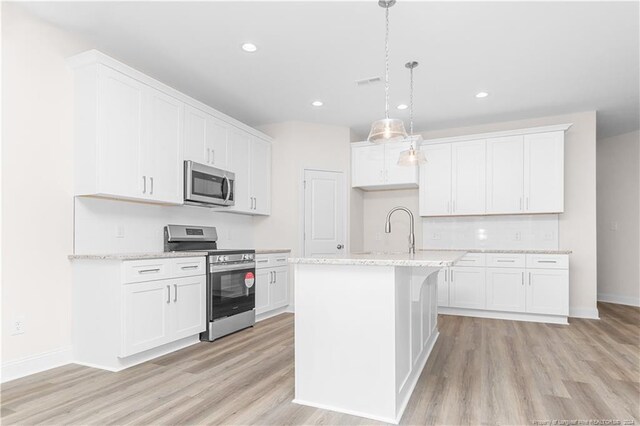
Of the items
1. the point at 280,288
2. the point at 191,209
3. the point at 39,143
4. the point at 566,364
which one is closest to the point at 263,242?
the point at 280,288

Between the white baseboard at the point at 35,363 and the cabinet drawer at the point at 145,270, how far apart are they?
806 millimetres

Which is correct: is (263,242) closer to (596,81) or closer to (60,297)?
(60,297)

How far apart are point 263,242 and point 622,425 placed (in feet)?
13.9

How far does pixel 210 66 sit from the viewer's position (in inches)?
142

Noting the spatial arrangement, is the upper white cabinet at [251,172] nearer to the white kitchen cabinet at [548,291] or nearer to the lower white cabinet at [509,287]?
the lower white cabinet at [509,287]

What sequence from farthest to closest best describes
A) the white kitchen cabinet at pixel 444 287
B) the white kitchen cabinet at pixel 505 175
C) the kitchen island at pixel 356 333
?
1. the white kitchen cabinet at pixel 444 287
2. the white kitchen cabinet at pixel 505 175
3. the kitchen island at pixel 356 333

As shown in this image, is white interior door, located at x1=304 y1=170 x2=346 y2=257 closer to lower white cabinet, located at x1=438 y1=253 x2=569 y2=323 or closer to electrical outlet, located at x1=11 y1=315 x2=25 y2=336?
lower white cabinet, located at x1=438 y1=253 x2=569 y2=323

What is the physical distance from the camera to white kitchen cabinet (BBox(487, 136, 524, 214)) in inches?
194

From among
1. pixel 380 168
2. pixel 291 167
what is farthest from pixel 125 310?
pixel 380 168

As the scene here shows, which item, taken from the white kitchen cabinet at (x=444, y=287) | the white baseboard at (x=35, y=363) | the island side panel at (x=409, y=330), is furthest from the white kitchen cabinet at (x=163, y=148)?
the white kitchen cabinet at (x=444, y=287)

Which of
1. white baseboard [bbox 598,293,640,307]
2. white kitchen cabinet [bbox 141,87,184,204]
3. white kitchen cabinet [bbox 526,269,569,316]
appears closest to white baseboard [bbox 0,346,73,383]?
white kitchen cabinet [bbox 141,87,184,204]

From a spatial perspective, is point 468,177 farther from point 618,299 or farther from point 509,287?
point 618,299

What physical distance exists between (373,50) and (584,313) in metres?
4.30

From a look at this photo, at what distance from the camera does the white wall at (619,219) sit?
5.93 metres
